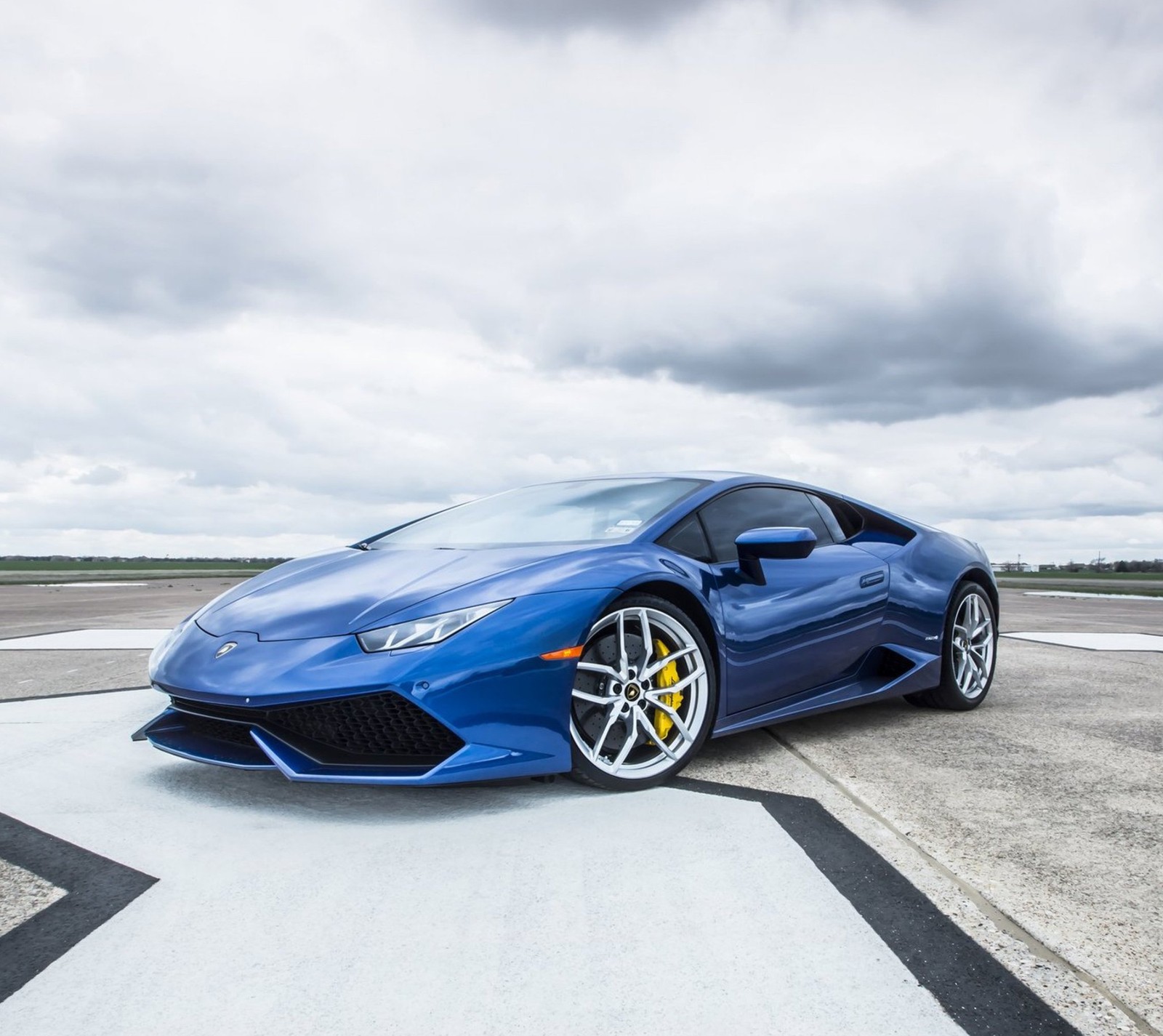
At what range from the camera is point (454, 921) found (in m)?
1.86

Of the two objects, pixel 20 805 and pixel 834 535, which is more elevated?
pixel 834 535

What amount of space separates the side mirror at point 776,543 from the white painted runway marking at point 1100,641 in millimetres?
4905

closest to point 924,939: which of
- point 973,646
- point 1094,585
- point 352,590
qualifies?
point 352,590

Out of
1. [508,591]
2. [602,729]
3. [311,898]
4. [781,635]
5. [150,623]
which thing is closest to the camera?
[311,898]

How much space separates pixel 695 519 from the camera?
3.36 m

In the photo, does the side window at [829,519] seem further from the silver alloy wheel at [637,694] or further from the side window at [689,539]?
the silver alloy wheel at [637,694]

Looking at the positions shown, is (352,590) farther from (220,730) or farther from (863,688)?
(863,688)

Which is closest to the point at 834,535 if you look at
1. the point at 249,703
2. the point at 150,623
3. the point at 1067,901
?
the point at 1067,901

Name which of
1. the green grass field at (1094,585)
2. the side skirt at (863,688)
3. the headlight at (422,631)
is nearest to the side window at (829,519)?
the side skirt at (863,688)

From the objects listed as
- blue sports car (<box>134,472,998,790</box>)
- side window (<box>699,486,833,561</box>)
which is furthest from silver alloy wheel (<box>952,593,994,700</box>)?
side window (<box>699,486,833,561</box>)

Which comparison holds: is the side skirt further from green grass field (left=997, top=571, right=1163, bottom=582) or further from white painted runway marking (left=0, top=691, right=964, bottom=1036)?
green grass field (left=997, top=571, right=1163, bottom=582)

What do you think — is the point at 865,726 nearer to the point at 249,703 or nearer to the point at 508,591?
the point at 508,591

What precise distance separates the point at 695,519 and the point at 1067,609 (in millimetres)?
12375

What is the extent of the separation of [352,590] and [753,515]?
5.36 feet
